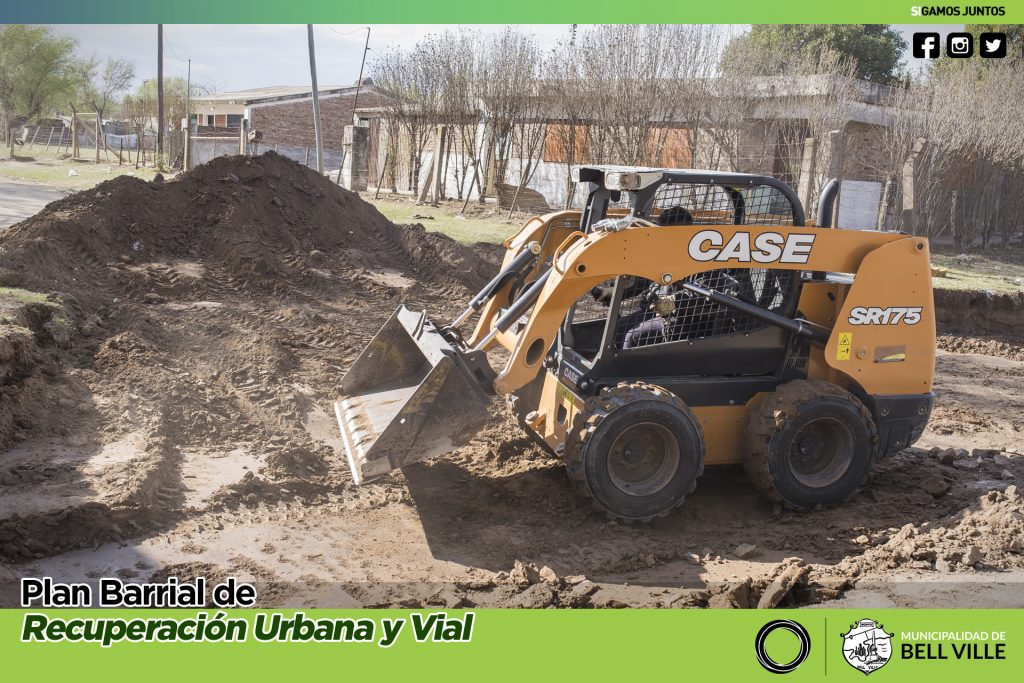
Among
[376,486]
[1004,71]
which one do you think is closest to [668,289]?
[376,486]

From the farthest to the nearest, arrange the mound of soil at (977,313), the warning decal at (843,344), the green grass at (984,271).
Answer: the green grass at (984,271) → the mound of soil at (977,313) → the warning decal at (843,344)

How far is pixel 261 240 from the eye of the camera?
39.9ft

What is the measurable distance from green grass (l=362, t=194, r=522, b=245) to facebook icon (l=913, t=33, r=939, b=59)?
8606mm

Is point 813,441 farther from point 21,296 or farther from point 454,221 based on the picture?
point 454,221

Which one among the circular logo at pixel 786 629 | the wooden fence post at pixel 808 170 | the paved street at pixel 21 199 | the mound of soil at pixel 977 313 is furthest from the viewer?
the paved street at pixel 21 199

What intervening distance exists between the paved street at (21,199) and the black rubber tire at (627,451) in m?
11.6

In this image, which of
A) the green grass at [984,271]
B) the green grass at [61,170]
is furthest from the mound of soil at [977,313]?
the green grass at [61,170]

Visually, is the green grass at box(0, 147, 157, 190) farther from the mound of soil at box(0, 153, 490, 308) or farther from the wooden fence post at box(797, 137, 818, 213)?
the wooden fence post at box(797, 137, 818, 213)

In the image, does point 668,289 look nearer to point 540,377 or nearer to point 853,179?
point 540,377

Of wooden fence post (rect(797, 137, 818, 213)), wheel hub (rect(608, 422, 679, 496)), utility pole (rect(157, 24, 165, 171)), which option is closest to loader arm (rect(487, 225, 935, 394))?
wheel hub (rect(608, 422, 679, 496))

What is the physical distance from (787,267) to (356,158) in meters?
23.1

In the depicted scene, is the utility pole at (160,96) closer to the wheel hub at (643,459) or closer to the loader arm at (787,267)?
the loader arm at (787,267)

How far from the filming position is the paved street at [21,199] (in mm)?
15797

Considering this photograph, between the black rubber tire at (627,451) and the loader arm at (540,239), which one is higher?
the loader arm at (540,239)
